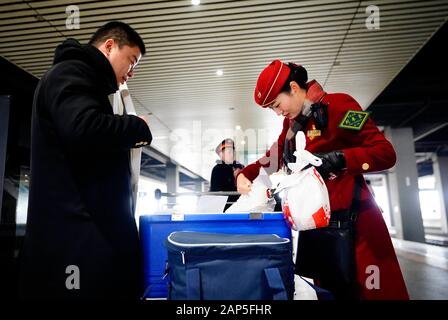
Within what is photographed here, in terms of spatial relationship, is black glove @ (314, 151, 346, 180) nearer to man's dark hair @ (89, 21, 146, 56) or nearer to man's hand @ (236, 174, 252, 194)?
man's hand @ (236, 174, 252, 194)

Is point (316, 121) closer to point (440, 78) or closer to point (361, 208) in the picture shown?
point (361, 208)

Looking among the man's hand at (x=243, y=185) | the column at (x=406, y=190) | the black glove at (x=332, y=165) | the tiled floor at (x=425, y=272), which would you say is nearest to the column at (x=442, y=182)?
the column at (x=406, y=190)

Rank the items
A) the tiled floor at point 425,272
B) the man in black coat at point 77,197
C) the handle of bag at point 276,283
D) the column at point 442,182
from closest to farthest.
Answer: the handle of bag at point 276,283
the man in black coat at point 77,197
the tiled floor at point 425,272
the column at point 442,182

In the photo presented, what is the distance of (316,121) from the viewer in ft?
4.03

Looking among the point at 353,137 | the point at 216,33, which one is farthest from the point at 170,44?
the point at 353,137

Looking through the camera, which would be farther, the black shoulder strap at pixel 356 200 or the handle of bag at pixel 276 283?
the black shoulder strap at pixel 356 200

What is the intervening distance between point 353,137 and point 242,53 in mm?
3410

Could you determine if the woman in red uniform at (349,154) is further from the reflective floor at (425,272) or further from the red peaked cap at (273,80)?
the reflective floor at (425,272)

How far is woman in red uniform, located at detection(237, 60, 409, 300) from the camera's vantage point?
1033mm

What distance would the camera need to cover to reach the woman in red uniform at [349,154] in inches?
40.7

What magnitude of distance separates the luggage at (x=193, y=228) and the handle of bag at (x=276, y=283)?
270 mm

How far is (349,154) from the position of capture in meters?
1.03

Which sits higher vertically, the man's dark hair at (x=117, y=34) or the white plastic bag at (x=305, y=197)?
the man's dark hair at (x=117, y=34)
